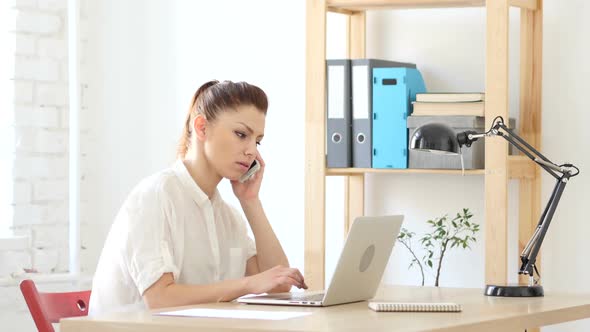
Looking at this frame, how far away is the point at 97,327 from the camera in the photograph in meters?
2.09

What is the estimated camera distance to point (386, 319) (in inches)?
84.7

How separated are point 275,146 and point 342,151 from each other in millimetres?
538

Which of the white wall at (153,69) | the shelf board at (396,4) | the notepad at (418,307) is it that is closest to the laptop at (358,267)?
the notepad at (418,307)

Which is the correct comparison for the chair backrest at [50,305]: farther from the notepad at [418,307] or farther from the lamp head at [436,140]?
the lamp head at [436,140]

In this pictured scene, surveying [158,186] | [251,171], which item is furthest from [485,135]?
[158,186]

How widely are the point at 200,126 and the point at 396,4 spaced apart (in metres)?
0.99

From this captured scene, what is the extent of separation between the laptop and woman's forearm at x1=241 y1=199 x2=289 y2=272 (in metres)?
0.41

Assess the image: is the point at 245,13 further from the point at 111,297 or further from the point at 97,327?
the point at 97,327

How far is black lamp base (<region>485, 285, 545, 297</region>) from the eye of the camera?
280cm

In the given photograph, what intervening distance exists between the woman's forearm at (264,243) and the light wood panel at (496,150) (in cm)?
69

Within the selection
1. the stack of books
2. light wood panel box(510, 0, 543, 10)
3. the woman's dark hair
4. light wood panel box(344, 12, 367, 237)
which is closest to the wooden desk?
the woman's dark hair

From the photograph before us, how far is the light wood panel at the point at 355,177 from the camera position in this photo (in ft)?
12.8

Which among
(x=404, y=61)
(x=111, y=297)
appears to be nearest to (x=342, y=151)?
(x=404, y=61)

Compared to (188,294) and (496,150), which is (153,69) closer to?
(496,150)
